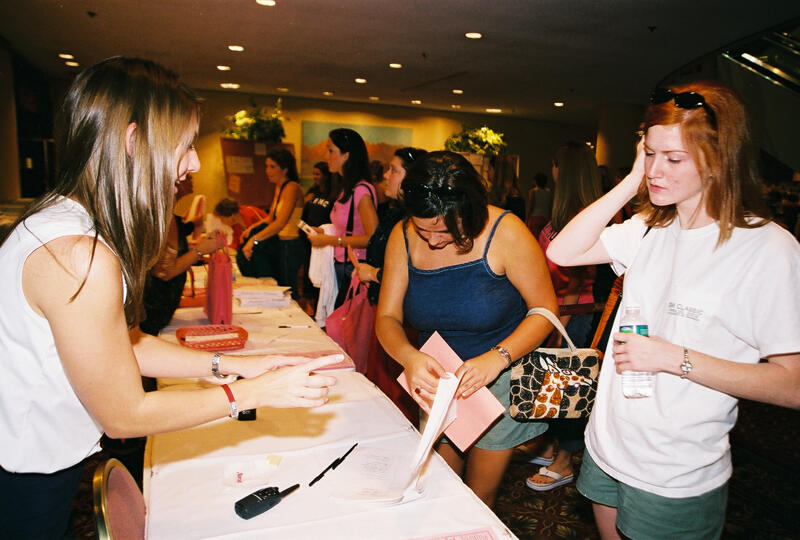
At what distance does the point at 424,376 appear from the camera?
1620mm

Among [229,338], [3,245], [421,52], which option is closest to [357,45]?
[421,52]

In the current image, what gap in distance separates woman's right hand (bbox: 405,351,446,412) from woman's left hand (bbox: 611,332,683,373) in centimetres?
53

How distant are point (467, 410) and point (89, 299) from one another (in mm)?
1095

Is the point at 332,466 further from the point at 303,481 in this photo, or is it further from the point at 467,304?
the point at 467,304

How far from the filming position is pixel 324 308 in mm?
3838

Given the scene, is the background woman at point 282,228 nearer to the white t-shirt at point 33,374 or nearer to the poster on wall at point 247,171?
the white t-shirt at point 33,374

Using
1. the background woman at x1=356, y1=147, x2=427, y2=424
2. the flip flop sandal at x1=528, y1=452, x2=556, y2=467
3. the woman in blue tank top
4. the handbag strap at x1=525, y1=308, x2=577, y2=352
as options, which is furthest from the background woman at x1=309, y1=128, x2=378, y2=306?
the handbag strap at x1=525, y1=308, x2=577, y2=352

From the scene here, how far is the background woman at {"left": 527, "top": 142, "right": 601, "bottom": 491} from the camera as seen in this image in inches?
118

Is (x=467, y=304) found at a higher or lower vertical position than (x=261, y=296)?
higher

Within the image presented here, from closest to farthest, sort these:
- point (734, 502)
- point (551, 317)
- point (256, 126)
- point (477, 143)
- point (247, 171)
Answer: point (551, 317) < point (734, 502) < point (477, 143) < point (256, 126) < point (247, 171)

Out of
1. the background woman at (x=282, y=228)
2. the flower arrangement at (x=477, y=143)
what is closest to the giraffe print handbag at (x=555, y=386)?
the background woman at (x=282, y=228)

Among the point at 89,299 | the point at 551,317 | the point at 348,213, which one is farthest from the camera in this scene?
the point at 348,213

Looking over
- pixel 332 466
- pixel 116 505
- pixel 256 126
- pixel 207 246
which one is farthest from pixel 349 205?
pixel 256 126

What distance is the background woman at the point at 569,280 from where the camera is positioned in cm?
300
